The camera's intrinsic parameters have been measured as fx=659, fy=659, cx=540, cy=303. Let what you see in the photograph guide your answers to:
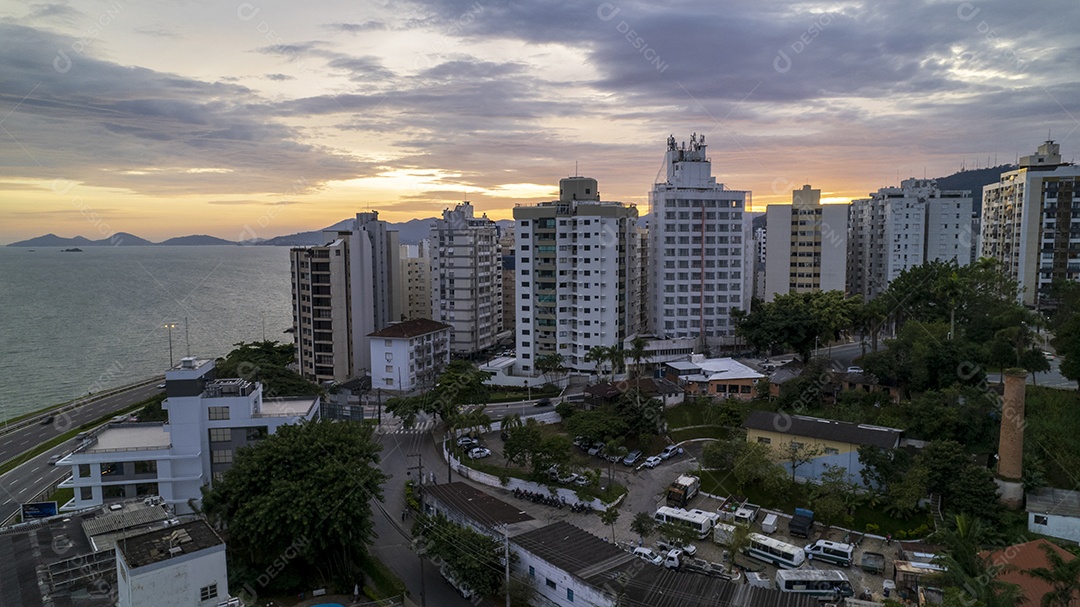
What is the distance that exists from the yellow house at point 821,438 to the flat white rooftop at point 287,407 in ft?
68.3

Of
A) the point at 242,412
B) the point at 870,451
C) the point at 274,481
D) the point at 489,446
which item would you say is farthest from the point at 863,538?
the point at 242,412

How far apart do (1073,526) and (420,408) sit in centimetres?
2875

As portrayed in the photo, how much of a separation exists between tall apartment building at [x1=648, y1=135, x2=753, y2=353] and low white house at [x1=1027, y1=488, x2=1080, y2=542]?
29.2 m

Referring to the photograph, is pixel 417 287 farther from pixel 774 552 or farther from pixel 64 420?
pixel 774 552

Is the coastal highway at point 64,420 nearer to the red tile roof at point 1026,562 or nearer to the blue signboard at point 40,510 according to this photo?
the blue signboard at point 40,510

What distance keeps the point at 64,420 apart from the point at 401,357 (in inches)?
916

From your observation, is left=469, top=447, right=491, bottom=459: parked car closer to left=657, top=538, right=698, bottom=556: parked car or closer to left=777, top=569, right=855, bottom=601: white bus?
left=657, top=538, right=698, bottom=556: parked car

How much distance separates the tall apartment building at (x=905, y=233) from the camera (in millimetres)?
69250

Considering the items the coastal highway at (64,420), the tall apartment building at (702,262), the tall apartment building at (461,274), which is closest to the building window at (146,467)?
the coastal highway at (64,420)

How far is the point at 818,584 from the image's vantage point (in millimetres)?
21219

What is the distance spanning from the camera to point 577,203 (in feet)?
169

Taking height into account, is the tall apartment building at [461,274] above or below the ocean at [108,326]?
above

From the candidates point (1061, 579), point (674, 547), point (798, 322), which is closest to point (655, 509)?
point (674, 547)

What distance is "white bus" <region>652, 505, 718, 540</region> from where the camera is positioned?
Result: 1008 inches
